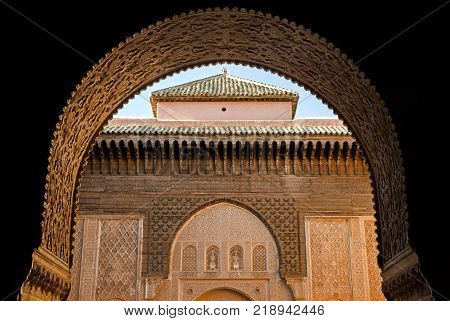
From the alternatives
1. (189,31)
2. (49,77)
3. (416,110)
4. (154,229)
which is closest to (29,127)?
(49,77)

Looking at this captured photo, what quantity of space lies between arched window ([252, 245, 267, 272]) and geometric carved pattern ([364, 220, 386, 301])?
1.87 metres

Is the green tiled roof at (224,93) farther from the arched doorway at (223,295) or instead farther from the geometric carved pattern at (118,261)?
the arched doorway at (223,295)

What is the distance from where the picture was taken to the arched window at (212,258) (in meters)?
10.3

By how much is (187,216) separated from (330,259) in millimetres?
2706

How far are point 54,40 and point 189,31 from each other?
3.37 ft

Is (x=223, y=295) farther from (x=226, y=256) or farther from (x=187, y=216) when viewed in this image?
(x=187, y=216)

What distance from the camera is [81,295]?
9.95 m

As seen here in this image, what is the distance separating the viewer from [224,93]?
42.3 feet

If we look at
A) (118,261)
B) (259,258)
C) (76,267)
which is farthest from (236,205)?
(76,267)

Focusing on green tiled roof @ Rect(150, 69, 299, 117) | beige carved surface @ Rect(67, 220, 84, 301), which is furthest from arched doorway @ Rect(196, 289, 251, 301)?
green tiled roof @ Rect(150, 69, 299, 117)

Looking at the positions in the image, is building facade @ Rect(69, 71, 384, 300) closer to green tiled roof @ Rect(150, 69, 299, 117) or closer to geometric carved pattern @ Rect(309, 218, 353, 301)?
geometric carved pattern @ Rect(309, 218, 353, 301)

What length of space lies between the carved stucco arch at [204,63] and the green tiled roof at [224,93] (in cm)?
801
